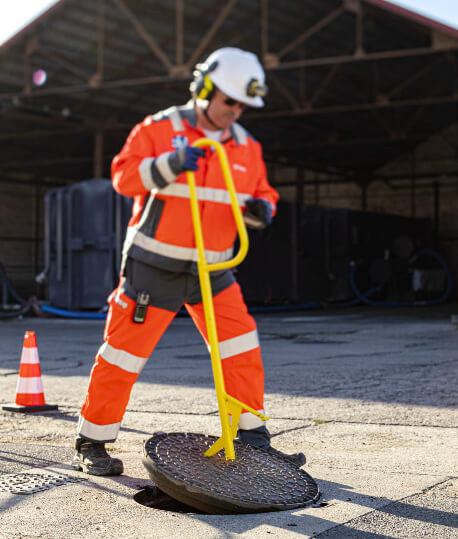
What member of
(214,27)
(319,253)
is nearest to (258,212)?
(214,27)

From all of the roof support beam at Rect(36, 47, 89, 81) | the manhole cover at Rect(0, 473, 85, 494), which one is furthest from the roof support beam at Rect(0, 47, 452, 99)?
the manhole cover at Rect(0, 473, 85, 494)

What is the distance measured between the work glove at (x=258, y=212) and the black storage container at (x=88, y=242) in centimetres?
1341

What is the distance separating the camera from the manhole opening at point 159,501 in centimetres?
352

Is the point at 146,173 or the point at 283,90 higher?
the point at 283,90

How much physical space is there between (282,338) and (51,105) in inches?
533

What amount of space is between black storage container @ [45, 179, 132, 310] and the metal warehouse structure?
2.76m

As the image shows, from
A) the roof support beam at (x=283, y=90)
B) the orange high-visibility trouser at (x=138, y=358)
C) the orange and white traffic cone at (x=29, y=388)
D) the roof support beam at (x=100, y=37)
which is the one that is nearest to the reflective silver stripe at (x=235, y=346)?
the orange high-visibility trouser at (x=138, y=358)

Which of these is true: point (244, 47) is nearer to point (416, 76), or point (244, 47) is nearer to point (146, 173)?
point (416, 76)

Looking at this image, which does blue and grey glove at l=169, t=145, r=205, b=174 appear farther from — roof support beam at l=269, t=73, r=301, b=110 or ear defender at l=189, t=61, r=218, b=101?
roof support beam at l=269, t=73, r=301, b=110

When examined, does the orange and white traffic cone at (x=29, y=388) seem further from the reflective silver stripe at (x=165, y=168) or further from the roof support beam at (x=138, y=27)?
the roof support beam at (x=138, y=27)

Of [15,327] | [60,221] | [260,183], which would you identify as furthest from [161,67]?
[260,183]

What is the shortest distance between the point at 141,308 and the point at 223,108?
3.23 ft

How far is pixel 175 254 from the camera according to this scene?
391 cm

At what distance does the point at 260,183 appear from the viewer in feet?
13.7
